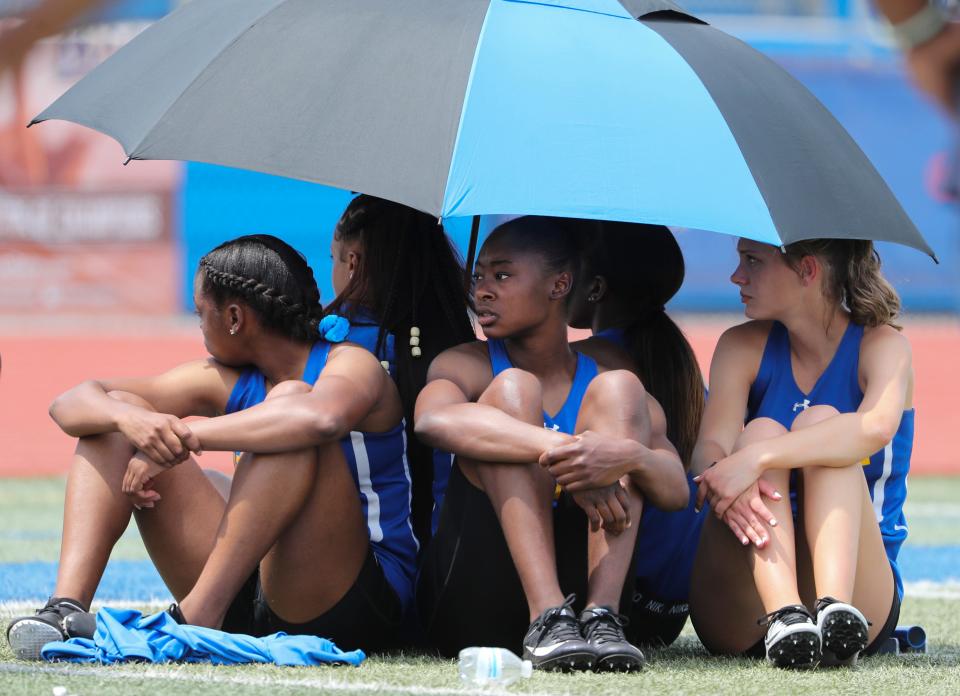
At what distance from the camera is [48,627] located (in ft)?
12.6

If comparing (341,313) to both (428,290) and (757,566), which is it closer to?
(428,290)

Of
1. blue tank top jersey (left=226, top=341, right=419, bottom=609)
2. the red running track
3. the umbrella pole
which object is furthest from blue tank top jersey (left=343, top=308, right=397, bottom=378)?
the red running track

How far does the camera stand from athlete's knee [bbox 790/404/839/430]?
4145mm

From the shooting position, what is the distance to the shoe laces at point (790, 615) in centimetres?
392

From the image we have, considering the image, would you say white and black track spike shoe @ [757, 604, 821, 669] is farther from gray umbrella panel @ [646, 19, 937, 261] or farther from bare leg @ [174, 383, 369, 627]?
bare leg @ [174, 383, 369, 627]

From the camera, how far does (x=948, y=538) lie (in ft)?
26.4

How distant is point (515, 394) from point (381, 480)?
50 centimetres

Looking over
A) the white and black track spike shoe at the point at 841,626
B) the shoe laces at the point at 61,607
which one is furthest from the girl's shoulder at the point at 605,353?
the shoe laces at the point at 61,607

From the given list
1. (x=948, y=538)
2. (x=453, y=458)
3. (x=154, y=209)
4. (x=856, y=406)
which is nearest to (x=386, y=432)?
(x=453, y=458)

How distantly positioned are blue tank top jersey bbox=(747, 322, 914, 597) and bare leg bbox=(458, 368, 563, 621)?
841 millimetres

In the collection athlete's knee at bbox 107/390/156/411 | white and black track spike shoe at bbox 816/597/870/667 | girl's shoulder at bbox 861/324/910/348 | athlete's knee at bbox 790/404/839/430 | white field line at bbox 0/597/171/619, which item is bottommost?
white field line at bbox 0/597/171/619

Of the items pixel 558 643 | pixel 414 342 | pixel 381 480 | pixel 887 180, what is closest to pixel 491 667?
pixel 558 643

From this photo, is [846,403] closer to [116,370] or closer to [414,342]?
[414,342]

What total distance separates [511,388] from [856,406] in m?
1.07
